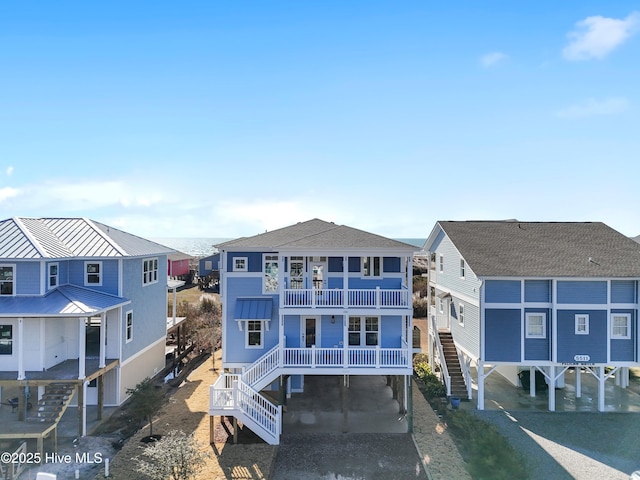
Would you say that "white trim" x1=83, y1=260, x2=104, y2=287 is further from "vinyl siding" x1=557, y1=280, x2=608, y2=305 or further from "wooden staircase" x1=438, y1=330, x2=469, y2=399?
"vinyl siding" x1=557, y1=280, x2=608, y2=305

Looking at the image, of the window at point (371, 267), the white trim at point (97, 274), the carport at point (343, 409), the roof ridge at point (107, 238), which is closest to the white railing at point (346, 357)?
→ the carport at point (343, 409)

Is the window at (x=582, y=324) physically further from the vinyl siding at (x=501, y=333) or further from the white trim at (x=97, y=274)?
the white trim at (x=97, y=274)

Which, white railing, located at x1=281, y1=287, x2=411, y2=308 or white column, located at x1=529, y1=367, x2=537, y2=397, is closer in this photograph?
white railing, located at x1=281, y1=287, x2=411, y2=308

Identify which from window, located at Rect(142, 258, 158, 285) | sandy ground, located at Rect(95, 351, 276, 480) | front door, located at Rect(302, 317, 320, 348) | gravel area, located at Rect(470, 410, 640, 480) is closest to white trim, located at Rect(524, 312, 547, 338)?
gravel area, located at Rect(470, 410, 640, 480)

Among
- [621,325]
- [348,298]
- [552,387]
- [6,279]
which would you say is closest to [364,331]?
[348,298]

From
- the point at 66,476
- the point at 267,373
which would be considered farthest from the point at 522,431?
the point at 66,476

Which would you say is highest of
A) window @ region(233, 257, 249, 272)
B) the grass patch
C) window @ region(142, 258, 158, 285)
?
window @ region(233, 257, 249, 272)
